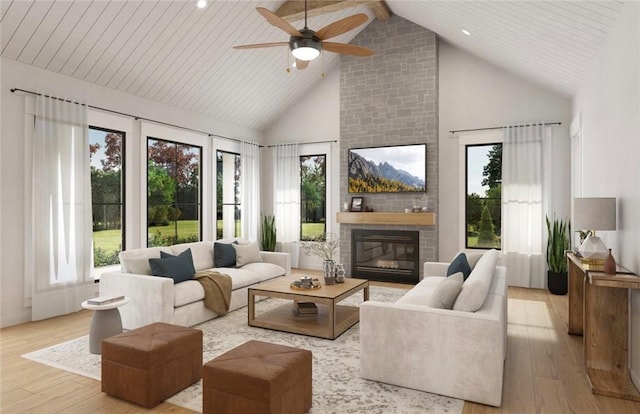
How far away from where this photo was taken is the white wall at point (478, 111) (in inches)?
247

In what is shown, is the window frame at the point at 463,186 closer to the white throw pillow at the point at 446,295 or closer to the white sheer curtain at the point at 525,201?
the white sheer curtain at the point at 525,201

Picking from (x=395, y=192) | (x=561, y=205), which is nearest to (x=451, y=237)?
(x=395, y=192)

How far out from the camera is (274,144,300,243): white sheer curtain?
830cm

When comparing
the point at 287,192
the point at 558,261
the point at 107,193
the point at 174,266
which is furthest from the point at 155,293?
the point at 558,261

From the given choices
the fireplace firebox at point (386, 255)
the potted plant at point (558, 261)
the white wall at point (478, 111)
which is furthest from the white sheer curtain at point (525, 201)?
the fireplace firebox at point (386, 255)

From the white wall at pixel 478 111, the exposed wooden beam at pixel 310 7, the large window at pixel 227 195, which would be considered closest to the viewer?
the exposed wooden beam at pixel 310 7

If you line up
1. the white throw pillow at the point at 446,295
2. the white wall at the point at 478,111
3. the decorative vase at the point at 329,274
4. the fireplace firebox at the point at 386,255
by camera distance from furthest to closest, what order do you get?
1. the fireplace firebox at the point at 386,255
2. the white wall at the point at 478,111
3. the decorative vase at the point at 329,274
4. the white throw pillow at the point at 446,295

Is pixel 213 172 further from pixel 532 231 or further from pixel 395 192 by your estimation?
pixel 532 231

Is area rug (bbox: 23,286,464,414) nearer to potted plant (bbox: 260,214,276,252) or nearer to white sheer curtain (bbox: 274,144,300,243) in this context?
potted plant (bbox: 260,214,276,252)

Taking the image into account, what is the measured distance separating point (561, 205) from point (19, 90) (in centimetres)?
745

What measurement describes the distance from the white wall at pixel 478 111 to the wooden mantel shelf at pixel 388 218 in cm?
46

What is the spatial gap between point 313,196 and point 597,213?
5.65 m

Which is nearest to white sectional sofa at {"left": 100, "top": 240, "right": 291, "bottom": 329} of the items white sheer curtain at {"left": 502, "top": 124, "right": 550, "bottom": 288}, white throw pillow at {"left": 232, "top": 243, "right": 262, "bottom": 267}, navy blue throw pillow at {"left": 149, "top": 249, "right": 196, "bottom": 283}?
navy blue throw pillow at {"left": 149, "top": 249, "right": 196, "bottom": 283}

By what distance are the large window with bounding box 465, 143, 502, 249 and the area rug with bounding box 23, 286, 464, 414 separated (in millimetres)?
3466
